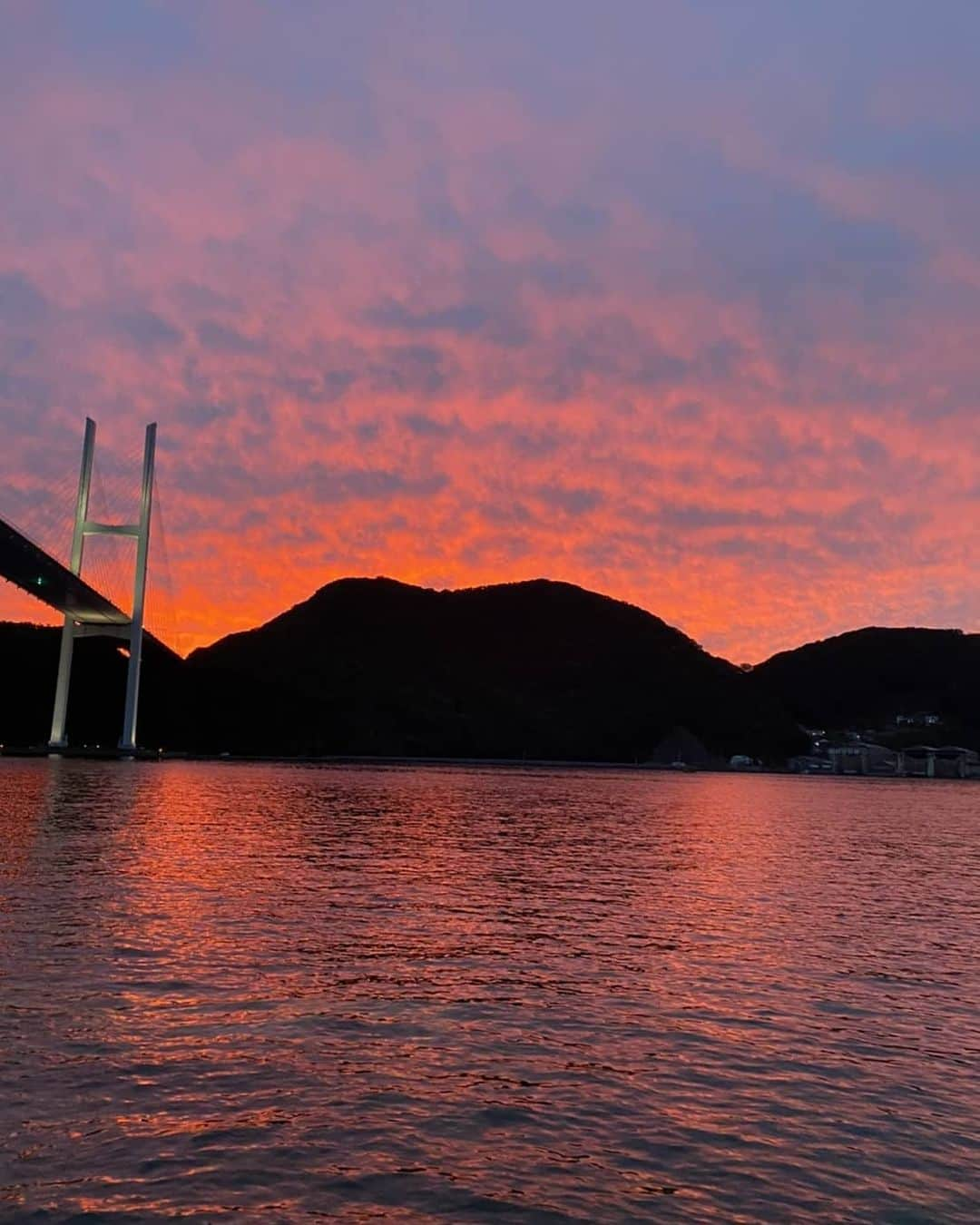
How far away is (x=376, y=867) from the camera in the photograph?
1120 inches

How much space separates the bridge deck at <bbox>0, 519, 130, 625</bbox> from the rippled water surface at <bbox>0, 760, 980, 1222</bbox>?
208 feet

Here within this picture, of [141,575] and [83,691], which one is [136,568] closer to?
[141,575]

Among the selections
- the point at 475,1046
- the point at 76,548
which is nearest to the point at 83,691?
the point at 76,548

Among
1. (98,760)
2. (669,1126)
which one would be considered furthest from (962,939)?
(98,760)

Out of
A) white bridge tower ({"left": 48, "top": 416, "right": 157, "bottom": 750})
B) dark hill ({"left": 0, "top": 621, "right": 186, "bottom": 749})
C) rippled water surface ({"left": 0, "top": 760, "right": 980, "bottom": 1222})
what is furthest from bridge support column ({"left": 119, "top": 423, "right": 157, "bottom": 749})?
rippled water surface ({"left": 0, "top": 760, "right": 980, "bottom": 1222})

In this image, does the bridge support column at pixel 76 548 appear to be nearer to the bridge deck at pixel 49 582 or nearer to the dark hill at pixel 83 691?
the bridge deck at pixel 49 582

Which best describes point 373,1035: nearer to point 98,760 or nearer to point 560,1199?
point 560,1199

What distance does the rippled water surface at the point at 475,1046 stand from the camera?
25.5 ft

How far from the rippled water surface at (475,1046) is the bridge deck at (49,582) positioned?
63.4 metres

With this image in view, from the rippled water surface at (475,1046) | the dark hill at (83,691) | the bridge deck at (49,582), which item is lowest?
the rippled water surface at (475,1046)

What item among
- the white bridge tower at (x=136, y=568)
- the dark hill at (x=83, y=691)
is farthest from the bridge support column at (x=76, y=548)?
the dark hill at (x=83, y=691)

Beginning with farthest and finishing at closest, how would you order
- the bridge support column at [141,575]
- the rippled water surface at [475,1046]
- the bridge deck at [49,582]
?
the bridge support column at [141,575], the bridge deck at [49,582], the rippled water surface at [475,1046]

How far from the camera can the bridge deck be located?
84125mm

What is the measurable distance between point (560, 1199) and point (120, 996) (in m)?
7.22
